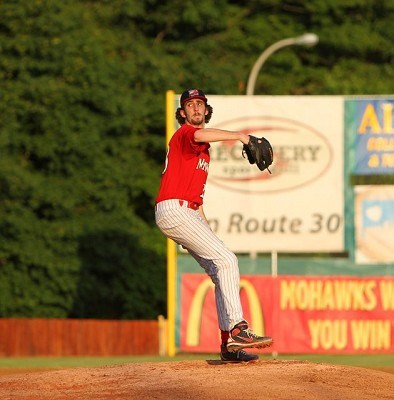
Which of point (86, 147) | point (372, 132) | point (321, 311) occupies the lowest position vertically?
point (321, 311)

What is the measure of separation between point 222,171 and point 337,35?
19043 mm

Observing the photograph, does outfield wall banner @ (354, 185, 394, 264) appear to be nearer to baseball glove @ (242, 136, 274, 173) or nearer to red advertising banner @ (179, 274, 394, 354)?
red advertising banner @ (179, 274, 394, 354)

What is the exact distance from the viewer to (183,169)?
1166cm

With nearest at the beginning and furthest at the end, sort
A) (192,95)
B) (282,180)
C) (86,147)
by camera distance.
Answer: (192,95) → (282,180) → (86,147)

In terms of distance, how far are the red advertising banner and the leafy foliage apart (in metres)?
9.38

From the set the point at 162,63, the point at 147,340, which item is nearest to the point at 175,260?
the point at 147,340

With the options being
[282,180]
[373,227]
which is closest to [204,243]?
[282,180]

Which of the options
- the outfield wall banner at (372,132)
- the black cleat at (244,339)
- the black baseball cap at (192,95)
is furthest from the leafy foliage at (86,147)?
the black cleat at (244,339)

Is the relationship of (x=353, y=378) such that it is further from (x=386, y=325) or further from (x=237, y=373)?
(x=386, y=325)

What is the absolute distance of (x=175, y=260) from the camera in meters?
20.3

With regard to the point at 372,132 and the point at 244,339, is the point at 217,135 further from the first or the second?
the point at 372,132

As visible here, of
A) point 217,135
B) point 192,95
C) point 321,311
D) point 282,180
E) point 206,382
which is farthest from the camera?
point 321,311

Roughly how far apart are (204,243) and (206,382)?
139 centimetres

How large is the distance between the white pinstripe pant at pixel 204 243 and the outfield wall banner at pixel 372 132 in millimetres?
9032
